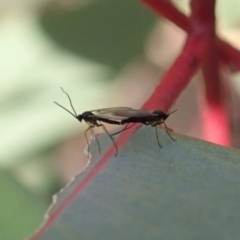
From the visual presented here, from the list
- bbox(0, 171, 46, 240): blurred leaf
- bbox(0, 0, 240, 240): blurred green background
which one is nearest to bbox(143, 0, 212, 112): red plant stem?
bbox(0, 171, 46, 240): blurred leaf

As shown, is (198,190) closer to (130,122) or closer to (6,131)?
(130,122)

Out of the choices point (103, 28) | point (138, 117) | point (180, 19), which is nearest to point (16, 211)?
point (138, 117)

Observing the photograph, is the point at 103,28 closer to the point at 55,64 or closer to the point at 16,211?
the point at 55,64

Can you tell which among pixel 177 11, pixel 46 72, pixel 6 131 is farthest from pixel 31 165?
pixel 177 11

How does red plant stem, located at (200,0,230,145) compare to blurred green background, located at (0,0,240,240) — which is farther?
blurred green background, located at (0,0,240,240)

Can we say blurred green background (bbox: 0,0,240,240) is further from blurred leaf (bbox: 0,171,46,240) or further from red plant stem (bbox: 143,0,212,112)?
red plant stem (bbox: 143,0,212,112)

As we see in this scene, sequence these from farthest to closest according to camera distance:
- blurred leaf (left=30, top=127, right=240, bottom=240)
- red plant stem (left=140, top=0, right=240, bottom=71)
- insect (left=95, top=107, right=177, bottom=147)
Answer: red plant stem (left=140, top=0, right=240, bottom=71) → insect (left=95, top=107, right=177, bottom=147) → blurred leaf (left=30, top=127, right=240, bottom=240)
